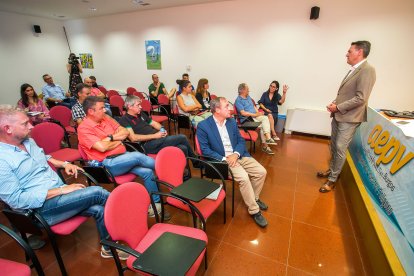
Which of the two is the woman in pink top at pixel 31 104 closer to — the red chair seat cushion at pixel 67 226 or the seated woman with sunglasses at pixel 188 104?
the seated woman with sunglasses at pixel 188 104

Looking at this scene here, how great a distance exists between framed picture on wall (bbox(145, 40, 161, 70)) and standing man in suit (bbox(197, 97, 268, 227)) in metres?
4.75

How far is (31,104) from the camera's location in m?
3.80

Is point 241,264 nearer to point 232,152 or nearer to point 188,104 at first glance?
point 232,152

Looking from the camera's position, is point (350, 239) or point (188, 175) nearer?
point (350, 239)

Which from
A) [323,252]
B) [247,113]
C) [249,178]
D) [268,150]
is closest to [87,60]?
[247,113]

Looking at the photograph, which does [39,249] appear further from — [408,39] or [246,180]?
[408,39]

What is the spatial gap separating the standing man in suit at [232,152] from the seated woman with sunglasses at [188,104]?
1.46m

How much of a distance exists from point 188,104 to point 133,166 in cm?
230

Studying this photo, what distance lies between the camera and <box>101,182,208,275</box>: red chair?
4.05 feet

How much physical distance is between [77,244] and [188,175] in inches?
49.9

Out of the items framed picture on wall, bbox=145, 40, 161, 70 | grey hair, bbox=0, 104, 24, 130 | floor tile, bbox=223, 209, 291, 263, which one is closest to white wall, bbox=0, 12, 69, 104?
framed picture on wall, bbox=145, 40, 161, 70

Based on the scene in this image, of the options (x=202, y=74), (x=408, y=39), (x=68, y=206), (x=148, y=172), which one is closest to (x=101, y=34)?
(x=202, y=74)

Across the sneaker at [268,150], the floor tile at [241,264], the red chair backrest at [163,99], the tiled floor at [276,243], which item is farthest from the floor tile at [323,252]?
the red chair backrest at [163,99]

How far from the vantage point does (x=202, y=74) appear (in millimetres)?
5887
